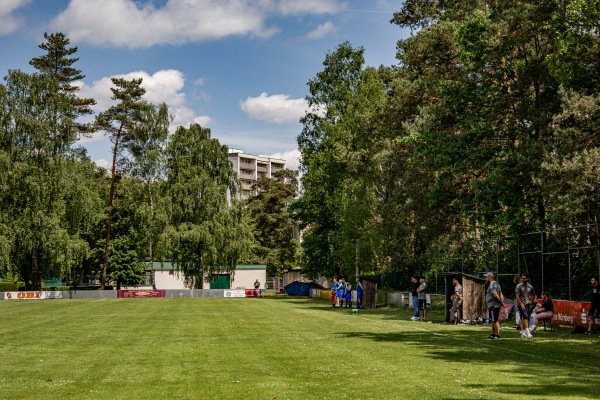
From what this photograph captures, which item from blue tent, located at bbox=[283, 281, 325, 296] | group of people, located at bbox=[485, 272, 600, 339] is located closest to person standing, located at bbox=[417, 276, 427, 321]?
group of people, located at bbox=[485, 272, 600, 339]

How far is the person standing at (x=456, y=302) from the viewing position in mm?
28516

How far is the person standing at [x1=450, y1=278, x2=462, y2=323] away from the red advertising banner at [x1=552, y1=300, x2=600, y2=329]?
143 inches

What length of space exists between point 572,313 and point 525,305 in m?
3.99

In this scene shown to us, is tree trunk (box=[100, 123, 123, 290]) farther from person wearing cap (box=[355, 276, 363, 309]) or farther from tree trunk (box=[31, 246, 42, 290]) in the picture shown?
person wearing cap (box=[355, 276, 363, 309])

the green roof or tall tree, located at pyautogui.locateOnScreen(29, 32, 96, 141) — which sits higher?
tall tree, located at pyautogui.locateOnScreen(29, 32, 96, 141)

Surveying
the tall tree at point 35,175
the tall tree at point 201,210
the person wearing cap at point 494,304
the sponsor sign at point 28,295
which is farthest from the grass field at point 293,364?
the tall tree at point 201,210

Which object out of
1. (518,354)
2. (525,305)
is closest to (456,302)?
(525,305)

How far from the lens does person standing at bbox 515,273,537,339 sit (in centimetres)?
2219

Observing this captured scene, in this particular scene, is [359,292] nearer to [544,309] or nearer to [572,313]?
[572,313]

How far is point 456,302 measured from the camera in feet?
94.1

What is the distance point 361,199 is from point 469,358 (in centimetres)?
4528

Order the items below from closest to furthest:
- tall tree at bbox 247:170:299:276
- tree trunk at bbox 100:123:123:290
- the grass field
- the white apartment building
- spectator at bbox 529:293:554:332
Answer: the grass field → spectator at bbox 529:293:554:332 → tree trunk at bbox 100:123:123:290 → tall tree at bbox 247:170:299:276 → the white apartment building

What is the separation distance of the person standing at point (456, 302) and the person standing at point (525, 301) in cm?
378

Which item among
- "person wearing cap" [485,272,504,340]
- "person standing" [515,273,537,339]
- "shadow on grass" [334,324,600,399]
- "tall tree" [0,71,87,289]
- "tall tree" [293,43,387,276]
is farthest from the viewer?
"tall tree" [0,71,87,289]
